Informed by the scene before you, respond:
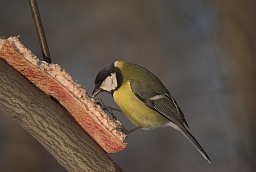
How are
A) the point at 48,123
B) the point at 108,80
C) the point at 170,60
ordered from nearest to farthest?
1. the point at 48,123
2. the point at 108,80
3. the point at 170,60

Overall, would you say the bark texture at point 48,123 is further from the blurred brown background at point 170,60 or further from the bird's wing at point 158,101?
the blurred brown background at point 170,60

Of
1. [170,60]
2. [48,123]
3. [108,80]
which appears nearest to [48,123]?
[48,123]

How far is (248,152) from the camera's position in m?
2.31

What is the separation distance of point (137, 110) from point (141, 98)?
0.11ft

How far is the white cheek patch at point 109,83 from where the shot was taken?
141cm

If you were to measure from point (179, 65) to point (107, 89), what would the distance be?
162cm

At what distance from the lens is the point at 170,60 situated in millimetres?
3021

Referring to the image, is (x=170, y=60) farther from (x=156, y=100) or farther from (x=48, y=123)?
(x=48, y=123)

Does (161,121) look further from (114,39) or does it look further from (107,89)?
(114,39)

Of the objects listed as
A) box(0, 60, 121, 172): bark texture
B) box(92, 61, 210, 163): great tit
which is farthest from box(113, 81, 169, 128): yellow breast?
box(0, 60, 121, 172): bark texture

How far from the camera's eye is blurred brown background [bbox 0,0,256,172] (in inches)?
96.3

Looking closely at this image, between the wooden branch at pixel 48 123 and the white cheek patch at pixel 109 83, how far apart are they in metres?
0.60

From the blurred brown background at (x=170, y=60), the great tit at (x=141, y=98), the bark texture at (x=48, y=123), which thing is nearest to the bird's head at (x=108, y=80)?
the great tit at (x=141, y=98)

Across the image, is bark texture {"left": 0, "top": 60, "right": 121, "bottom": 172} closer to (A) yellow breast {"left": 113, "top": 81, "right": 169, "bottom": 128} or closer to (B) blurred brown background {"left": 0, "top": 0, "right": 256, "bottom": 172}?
(A) yellow breast {"left": 113, "top": 81, "right": 169, "bottom": 128}
